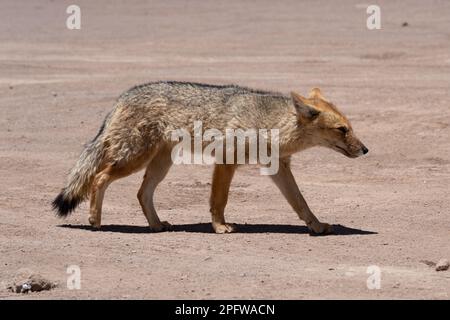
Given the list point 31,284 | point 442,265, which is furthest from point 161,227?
point 442,265

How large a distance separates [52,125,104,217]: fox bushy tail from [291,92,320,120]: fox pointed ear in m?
1.85

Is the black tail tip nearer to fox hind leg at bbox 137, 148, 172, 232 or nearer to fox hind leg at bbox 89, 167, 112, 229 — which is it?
fox hind leg at bbox 89, 167, 112, 229

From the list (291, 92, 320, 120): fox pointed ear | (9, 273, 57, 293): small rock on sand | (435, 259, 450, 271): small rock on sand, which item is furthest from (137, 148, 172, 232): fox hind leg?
(435, 259, 450, 271): small rock on sand

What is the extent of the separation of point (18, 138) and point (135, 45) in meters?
12.8

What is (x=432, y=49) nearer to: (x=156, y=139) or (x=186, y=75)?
(x=186, y=75)

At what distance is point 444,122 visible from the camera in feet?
54.7

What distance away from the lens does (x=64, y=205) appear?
10.8 m

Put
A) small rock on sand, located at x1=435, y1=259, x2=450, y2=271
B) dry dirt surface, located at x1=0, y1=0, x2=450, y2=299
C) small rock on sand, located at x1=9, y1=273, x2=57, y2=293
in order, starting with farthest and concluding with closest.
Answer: small rock on sand, located at x1=435, y1=259, x2=450, y2=271, dry dirt surface, located at x1=0, y1=0, x2=450, y2=299, small rock on sand, located at x1=9, y1=273, x2=57, y2=293

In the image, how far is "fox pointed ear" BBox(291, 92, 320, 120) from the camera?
34.9ft

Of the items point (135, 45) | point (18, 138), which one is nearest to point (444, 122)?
point (18, 138)

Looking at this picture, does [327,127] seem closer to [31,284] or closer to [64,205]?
[64,205]

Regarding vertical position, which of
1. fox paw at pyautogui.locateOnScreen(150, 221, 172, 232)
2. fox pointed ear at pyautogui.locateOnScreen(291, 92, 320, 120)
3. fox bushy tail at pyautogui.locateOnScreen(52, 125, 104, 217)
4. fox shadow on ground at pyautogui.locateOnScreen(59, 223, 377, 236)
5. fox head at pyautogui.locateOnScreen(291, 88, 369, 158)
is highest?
fox pointed ear at pyautogui.locateOnScreen(291, 92, 320, 120)

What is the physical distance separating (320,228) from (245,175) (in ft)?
11.0

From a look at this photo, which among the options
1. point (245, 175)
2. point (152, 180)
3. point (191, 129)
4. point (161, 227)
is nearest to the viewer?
point (191, 129)
